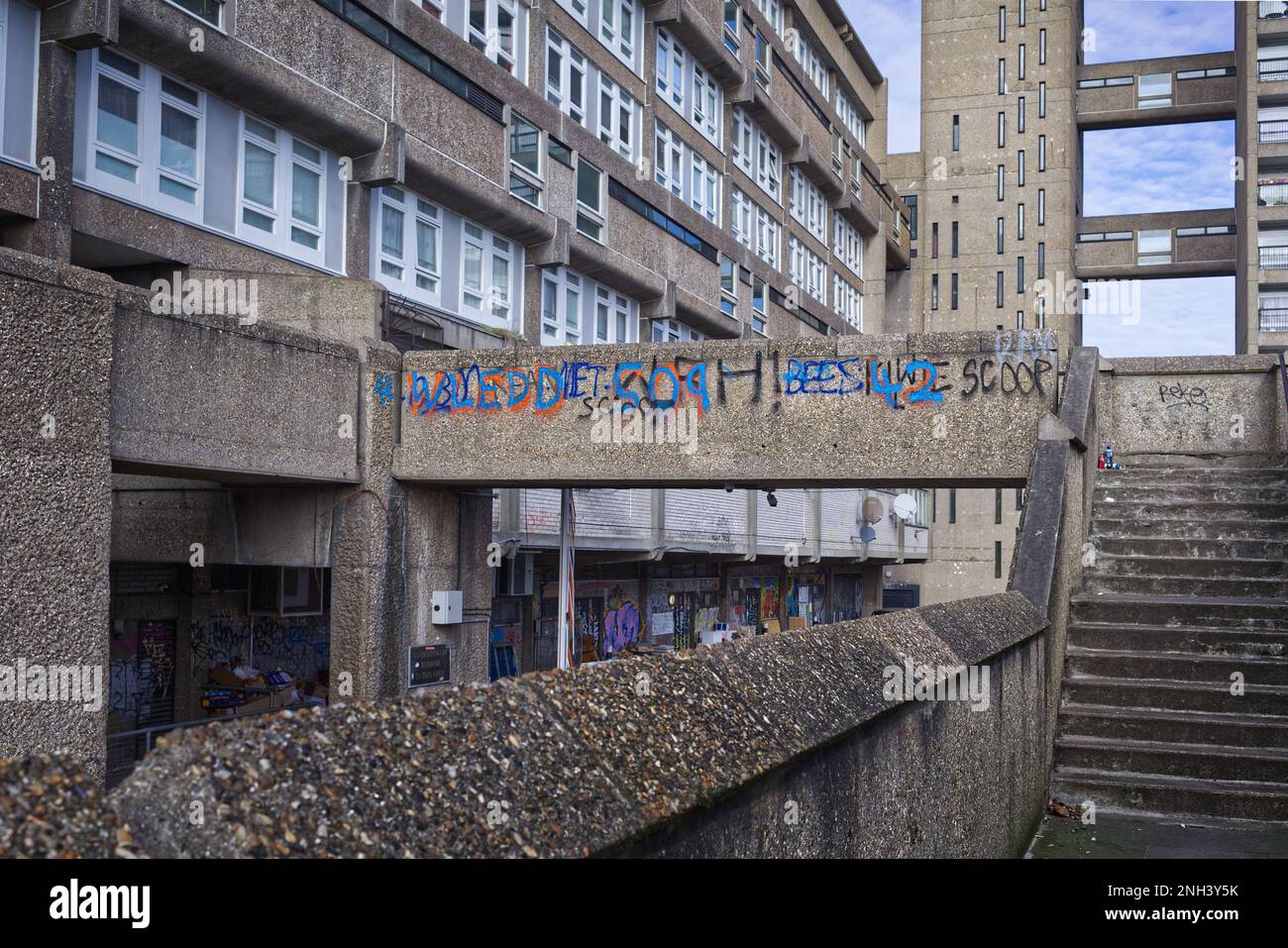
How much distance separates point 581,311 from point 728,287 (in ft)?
26.9

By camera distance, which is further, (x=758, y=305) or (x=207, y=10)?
(x=758, y=305)

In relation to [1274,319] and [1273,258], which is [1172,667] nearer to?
[1274,319]

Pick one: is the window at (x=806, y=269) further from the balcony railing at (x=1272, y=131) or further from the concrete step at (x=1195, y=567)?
the balcony railing at (x=1272, y=131)

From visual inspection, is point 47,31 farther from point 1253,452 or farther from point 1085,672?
point 1253,452

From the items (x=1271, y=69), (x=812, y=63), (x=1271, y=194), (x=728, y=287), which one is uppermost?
(x=1271, y=69)

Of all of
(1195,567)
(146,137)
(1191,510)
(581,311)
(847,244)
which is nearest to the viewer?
(1195,567)

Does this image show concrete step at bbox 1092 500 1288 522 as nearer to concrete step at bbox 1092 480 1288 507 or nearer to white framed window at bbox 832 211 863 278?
concrete step at bbox 1092 480 1288 507

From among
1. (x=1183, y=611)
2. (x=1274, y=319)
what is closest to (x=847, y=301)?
(x=1274, y=319)

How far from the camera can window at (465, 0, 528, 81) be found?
19703mm

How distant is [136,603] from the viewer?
14.6 m

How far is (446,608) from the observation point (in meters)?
13.9
